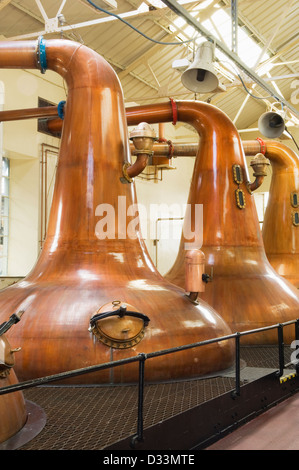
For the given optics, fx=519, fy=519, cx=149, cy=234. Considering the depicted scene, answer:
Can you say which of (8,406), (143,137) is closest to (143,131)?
(143,137)

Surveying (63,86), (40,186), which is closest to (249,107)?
(63,86)

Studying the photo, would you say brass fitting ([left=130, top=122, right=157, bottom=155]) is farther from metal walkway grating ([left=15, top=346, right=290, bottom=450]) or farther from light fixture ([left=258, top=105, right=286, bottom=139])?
light fixture ([left=258, top=105, right=286, bottom=139])

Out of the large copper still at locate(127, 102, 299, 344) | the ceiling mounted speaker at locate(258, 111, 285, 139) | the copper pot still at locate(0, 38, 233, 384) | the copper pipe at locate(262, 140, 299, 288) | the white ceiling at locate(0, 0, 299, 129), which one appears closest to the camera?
the copper pot still at locate(0, 38, 233, 384)

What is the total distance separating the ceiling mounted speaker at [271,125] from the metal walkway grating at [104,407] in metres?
A: 5.08

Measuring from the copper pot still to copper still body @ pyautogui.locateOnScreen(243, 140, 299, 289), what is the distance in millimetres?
3816

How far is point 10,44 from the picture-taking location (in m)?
5.04

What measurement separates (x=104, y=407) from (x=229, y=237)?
144 inches

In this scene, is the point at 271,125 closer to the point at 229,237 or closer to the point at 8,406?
the point at 229,237

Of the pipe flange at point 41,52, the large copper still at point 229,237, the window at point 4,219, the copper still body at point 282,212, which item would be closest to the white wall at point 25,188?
the window at point 4,219

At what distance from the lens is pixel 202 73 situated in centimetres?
660

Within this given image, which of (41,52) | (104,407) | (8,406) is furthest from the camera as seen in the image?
(41,52)

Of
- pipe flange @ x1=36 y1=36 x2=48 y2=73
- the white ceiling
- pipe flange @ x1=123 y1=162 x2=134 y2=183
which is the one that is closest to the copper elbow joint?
pipe flange @ x1=123 y1=162 x2=134 y2=183

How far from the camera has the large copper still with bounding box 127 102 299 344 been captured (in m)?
6.14

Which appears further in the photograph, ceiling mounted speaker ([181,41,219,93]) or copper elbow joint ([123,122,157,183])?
ceiling mounted speaker ([181,41,219,93])
